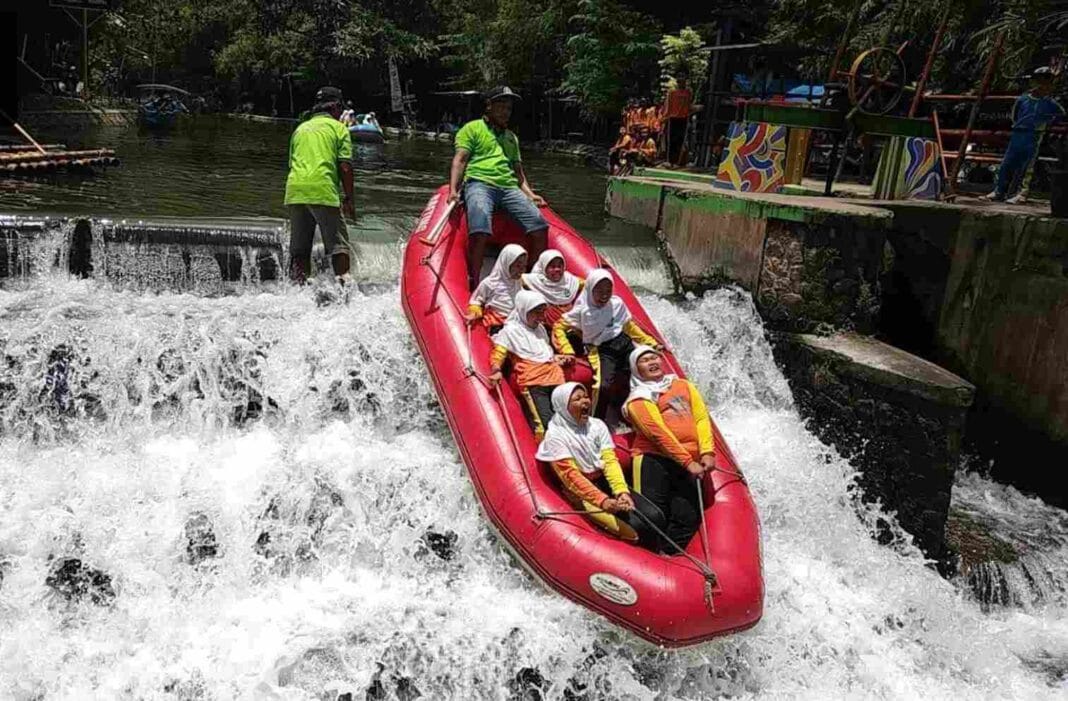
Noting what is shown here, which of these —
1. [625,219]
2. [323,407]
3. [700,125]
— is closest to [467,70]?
[700,125]

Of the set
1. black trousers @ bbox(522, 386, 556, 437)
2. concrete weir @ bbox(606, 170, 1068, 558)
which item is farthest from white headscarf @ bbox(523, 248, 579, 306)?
concrete weir @ bbox(606, 170, 1068, 558)

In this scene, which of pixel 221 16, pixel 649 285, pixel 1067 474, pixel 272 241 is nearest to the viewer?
pixel 1067 474

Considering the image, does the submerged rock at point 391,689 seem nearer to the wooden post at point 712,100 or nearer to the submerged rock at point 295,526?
the submerged rock at point 295,526

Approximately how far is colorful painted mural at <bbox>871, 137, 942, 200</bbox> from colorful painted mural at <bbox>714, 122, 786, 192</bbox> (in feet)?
3.38

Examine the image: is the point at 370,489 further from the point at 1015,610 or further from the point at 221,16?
the point at 221,16

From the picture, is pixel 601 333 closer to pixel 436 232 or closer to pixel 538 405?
pixel 538 405

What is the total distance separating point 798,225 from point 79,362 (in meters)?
5.04

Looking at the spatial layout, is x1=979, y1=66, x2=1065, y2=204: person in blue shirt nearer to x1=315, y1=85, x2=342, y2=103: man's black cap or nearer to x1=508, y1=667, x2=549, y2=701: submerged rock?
x1=315, y1=85, x2=342, y2=103: man's black cap

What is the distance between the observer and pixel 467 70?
2952cm

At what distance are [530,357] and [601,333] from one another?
51cm

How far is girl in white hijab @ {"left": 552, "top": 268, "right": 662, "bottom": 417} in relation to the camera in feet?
16.3

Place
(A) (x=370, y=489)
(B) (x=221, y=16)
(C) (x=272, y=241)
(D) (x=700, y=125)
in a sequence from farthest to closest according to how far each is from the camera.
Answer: (B) (x=221, y=16) < (D) (x=700, y=125) < (C) (x=272, y=241) < (A) (x=370, y=489)

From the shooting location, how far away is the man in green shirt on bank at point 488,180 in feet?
19.5

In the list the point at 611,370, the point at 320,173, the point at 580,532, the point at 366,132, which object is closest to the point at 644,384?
the point at 611,370
